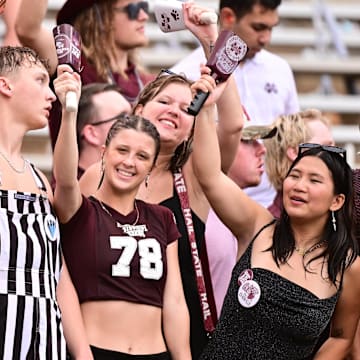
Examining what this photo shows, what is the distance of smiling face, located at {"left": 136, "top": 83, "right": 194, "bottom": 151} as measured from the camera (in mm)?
5320

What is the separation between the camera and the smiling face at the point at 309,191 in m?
4.98

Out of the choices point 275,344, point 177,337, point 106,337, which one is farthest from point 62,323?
point 275,344

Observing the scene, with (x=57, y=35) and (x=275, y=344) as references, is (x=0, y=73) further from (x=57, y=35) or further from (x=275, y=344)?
(x=275, y=344)

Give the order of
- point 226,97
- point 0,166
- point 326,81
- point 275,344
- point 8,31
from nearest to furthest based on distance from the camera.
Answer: point 0,166, point 275,344, point 226,97, point 8,31, point 326,81

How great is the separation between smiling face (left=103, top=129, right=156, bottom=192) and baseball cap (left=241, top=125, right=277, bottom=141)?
97 centimetres

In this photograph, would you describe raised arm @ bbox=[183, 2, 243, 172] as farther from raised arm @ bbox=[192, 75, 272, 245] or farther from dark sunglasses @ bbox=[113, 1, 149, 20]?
dark sunglasses @ bbox=[113, 1, 149, 20]

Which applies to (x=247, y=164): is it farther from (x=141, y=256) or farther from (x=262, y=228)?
(x=141, y=256)

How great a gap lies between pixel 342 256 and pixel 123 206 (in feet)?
3.00

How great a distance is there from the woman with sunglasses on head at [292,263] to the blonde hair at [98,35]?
1608 millimetres

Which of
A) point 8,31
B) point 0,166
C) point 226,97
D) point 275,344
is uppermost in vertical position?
point 8,31

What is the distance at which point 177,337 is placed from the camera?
4.86 m

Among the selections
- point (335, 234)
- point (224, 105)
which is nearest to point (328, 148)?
point (335, 234)

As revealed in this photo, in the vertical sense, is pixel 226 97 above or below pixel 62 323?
above

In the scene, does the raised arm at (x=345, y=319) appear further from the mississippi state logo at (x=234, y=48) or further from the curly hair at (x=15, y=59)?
the curly hair at (x=15, y=59)
